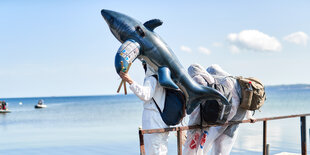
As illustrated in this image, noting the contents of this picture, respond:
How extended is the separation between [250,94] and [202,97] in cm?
78

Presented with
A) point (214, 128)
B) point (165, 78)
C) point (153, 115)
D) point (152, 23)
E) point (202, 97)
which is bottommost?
point (214, 128)

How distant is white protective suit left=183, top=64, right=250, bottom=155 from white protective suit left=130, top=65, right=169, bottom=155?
56 cm

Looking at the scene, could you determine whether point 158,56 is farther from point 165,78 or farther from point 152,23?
point 152,23

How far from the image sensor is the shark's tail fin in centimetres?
377

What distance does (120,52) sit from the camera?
363 cm

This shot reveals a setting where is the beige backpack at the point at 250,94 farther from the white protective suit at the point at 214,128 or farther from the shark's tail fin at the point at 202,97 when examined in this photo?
the shark's tail fin at the point at 202,97

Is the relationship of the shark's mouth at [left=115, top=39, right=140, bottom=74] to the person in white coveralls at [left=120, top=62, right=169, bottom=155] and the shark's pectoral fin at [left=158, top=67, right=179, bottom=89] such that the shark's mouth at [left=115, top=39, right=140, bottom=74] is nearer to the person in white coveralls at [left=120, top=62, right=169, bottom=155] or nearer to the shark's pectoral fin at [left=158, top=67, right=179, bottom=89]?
the person in white coveralls at [left=120, top=62, right=169, bottom=155]

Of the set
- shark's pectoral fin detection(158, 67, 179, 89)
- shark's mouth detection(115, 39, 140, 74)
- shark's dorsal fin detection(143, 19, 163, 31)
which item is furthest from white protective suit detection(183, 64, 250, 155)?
shark's mouth detection(115, 39, 140, 74)

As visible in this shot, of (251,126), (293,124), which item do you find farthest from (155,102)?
(293,124)

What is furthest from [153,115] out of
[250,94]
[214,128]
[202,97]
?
[250,94]

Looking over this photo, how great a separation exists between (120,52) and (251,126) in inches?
600

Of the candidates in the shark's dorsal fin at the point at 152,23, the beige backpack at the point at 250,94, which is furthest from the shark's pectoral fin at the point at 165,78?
the beige backpack at the point at 250,94

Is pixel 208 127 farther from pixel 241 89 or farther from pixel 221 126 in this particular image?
pixel 241 89

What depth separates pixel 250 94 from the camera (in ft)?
14.2
